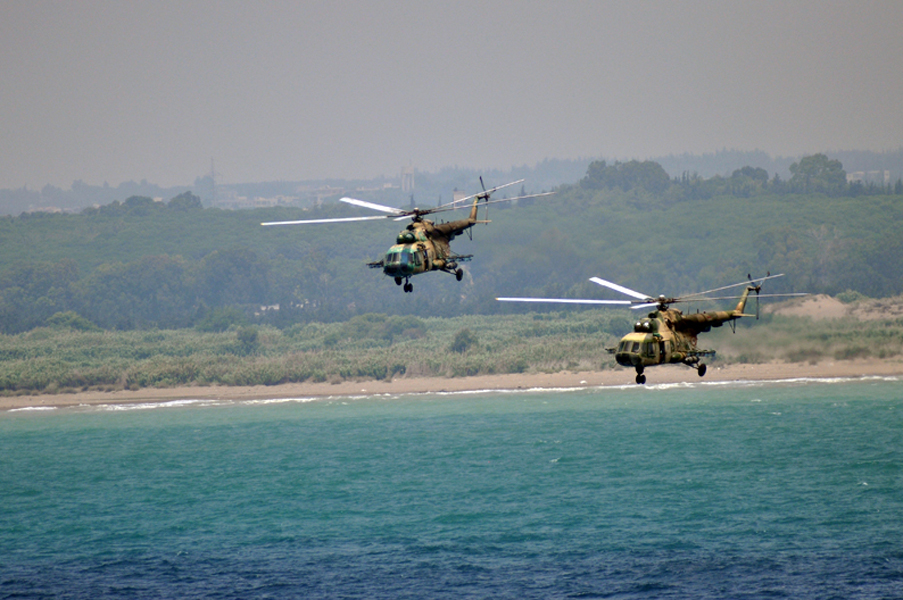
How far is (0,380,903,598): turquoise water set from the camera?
6556 centimetres

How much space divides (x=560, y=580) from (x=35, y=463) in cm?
6123

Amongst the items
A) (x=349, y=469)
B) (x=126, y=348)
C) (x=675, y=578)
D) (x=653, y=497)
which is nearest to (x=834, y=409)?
(x=653, y=497)

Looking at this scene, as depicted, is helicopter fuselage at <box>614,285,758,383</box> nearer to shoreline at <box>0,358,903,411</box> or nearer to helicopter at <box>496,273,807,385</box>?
helicopter at <box>496,273,807,385</box>

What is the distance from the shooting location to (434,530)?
77.2 meters

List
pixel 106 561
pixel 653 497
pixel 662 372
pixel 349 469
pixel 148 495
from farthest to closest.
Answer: pixel 662 372 < pixel 349 469 < pixel 148 495 < pixel 653 497 < pixel 106 561

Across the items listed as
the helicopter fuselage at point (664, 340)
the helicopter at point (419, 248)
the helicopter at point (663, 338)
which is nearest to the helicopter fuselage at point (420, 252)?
the helicopter at point (419, 248)

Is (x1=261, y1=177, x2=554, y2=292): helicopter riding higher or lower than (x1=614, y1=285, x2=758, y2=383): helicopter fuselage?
higher

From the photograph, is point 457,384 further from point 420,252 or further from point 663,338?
point 663,338

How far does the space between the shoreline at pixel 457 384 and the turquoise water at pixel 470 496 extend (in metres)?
3.07

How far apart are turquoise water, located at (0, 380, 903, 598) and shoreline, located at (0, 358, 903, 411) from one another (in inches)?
121

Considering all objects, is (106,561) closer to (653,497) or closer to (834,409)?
(653,497)

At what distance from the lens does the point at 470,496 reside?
87562 millimetres

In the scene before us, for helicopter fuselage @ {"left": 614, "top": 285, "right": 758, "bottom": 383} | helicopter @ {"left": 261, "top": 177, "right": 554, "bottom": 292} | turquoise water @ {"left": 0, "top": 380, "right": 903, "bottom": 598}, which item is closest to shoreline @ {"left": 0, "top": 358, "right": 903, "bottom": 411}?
turquoise water @ {"left": 0, "top": 380, "right": 903, "bottom": 598}

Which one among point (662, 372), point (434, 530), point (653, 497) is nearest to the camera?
point (434, 530)
